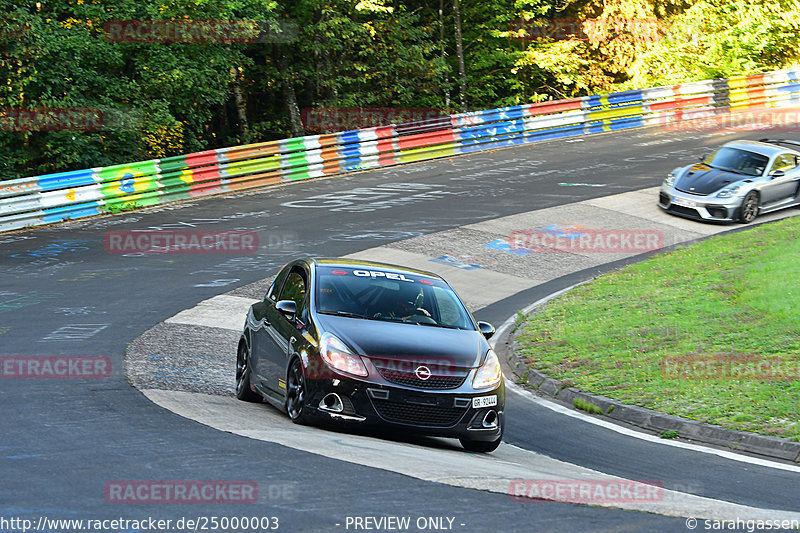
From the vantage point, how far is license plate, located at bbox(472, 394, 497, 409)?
8.62m

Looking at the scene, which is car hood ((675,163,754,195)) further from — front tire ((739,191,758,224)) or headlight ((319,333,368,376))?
headlight ((319,333,368,376))

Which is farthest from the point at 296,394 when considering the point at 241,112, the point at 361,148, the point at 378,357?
the point at 241,112

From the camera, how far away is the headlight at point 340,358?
27.7ft

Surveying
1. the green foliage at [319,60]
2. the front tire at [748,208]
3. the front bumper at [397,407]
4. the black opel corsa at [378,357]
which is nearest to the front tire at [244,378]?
the black opel corsa at [378,357]

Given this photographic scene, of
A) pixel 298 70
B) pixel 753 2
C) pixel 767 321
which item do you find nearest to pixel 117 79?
pixel 298 70

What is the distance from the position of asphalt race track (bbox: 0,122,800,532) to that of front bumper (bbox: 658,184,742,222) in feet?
10.3

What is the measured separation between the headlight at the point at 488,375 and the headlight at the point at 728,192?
15313mm

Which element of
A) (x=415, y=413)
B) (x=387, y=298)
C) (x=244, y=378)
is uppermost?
(x=387, y=298)

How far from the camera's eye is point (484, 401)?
869cm

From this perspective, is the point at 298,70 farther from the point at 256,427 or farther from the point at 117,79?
the point at 256,427

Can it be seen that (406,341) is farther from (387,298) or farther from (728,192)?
(728,192)

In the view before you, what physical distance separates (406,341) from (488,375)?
0.80 metres

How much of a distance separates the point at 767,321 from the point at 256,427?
809 cm

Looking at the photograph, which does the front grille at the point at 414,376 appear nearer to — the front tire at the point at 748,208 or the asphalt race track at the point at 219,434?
the asphalt race track at the point at 219,434
